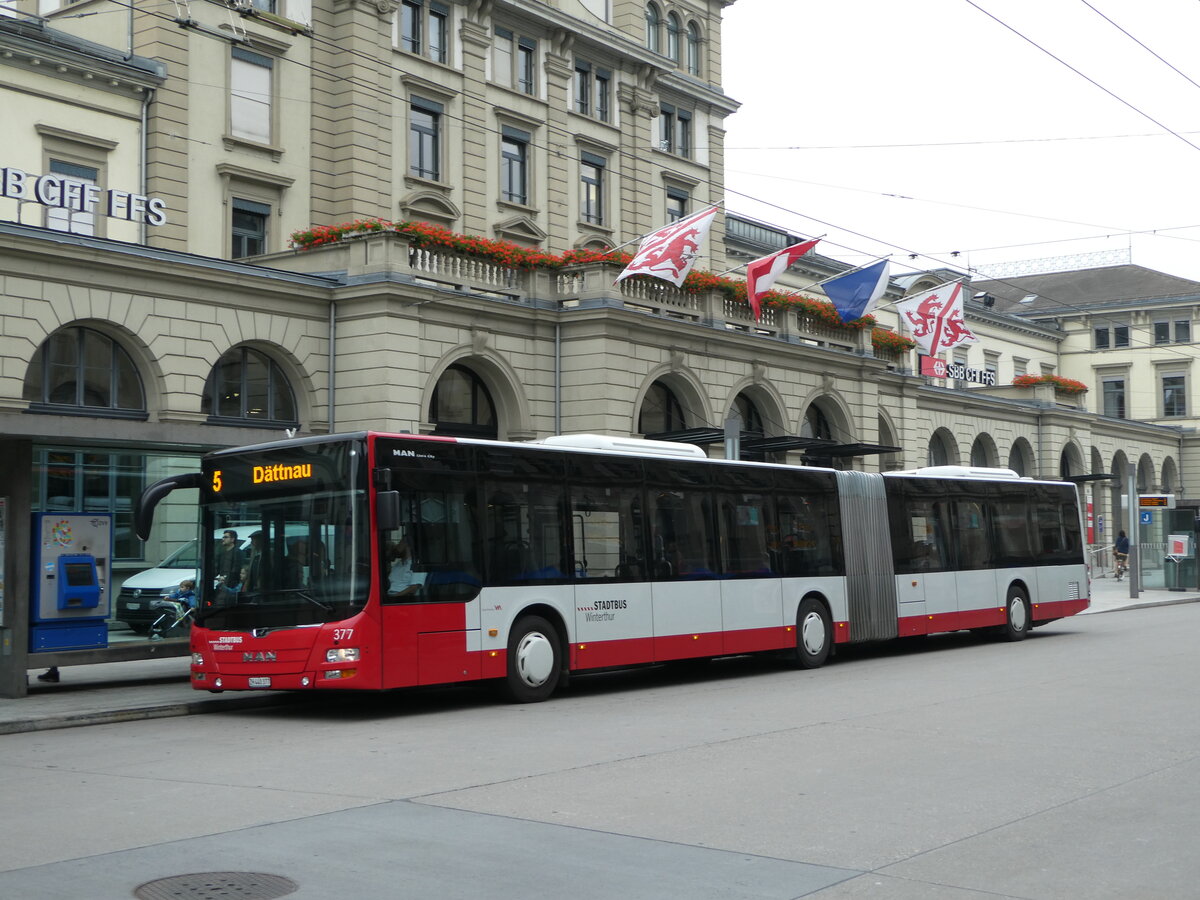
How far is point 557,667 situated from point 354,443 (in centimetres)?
397

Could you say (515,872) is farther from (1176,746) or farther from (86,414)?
(86,414)

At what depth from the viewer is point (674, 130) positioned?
45094 millimetres

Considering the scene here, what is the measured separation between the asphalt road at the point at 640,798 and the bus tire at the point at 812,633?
418cm

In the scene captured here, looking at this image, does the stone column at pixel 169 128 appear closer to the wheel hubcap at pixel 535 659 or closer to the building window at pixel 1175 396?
the wheel hubcap at pixel 535 659

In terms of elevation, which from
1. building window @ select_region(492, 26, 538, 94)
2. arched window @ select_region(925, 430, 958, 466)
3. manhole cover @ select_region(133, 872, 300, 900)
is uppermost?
building window @ select_region(492, 26, 538, 94)

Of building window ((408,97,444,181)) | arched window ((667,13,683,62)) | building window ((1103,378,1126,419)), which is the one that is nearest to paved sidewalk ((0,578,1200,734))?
building window ((408,97,444,181))

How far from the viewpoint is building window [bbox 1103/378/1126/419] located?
8012cm

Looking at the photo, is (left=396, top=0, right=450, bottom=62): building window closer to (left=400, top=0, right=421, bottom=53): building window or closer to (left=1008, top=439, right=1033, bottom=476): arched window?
(left=400, top=0, right=421, bottom=53): building window

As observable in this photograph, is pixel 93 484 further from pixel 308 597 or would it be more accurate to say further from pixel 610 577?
pixel 610 577

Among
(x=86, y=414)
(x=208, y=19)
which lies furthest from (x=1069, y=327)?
(x=86, y=414)

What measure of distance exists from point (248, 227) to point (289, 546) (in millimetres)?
19832

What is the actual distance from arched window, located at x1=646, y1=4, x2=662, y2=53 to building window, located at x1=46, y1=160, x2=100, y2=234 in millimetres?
20343

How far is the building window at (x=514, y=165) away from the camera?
38.4m

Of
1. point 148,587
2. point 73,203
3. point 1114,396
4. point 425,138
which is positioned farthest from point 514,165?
point 1114,396
